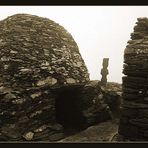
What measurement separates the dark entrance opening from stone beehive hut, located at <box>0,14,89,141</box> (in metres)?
0.26

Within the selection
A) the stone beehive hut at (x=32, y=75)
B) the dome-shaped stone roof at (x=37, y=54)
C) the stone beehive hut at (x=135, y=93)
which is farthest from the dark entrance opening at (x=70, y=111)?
the stone beehive hut at (x=135, y=93)

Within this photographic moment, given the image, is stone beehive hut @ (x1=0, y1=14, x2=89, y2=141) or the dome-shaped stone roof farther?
the dome-shaped stone roof

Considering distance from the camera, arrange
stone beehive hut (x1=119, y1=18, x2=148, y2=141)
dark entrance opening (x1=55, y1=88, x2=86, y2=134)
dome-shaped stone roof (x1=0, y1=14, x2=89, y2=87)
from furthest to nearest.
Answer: dark entrance opening (x1=55, y1=88, x2=86, y2=134) < dome-shaped stone roof (x1=0, y1=14, x2=89, y2=87) < stone beehive hut (x1=119, y1=18, x2=148, y2=141)

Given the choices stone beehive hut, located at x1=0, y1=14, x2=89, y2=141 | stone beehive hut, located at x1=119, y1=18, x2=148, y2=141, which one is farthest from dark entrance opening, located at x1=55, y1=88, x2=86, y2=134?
stone beehive hut, located at x1=119, y1=18, x2=148, y2=141

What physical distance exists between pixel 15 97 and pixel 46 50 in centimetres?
237

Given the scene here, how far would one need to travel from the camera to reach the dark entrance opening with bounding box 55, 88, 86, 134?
11.6 meters

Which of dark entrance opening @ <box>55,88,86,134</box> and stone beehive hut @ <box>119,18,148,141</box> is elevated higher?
stone beehive hut @ <box>119,18,148,141</box>

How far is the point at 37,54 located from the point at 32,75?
0.94 m

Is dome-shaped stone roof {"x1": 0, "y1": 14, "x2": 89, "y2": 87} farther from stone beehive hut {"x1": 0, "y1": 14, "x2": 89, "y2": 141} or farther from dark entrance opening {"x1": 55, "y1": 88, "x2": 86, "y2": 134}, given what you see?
dark entrance opening {"x1": 55, "y1": 88, "x2": 86, "y2": 134}

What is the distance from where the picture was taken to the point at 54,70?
1084 centimetres

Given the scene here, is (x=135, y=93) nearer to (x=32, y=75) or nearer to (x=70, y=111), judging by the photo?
(x=32, y=75)

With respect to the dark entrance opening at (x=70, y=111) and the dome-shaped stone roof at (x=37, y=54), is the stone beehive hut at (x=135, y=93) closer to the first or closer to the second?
the dome-shaped stone roof at (x=37, y=54)

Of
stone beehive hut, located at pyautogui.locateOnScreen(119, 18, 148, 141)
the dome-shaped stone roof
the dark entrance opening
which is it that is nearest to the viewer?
stone beehive hut, located at pyautogui.locateOnScreen(119, 18, 148, 141)
